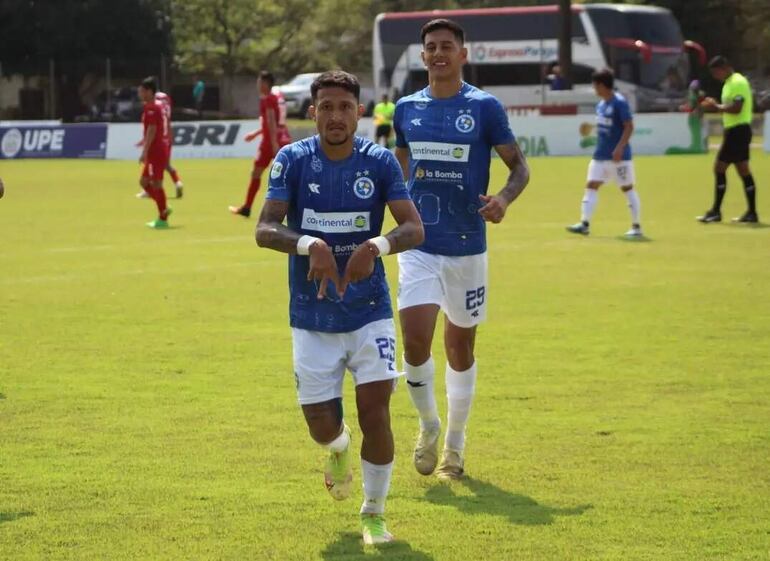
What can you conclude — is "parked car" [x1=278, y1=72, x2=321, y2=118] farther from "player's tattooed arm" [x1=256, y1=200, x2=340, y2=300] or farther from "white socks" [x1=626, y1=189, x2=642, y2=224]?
"player's tattooed arm" [x1=256, y1=200, x2=340, y2=300]

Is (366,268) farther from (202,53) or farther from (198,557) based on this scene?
(202,53)

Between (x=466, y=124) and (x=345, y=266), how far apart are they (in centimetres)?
181

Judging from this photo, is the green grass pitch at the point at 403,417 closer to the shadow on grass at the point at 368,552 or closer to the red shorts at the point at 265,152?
the shadow on grass at the point at 368,552

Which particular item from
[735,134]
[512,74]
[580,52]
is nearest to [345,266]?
[735,134]

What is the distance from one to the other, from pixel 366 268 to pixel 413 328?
1738 mm

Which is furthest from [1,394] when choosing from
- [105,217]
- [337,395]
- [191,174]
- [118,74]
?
[118,74]

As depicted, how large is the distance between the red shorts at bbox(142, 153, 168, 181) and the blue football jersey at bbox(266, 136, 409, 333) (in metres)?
16.5

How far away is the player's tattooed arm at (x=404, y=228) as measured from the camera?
248 inches

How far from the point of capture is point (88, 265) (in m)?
17.9

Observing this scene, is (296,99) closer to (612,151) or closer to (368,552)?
(612,151)

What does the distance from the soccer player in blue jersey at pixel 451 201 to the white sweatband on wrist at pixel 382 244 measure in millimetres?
1625

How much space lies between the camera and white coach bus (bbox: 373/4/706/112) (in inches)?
2275

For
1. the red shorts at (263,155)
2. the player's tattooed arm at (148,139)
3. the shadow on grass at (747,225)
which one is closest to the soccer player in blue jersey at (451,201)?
the shadow on grass at (747,225)

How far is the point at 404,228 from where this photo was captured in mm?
6375
